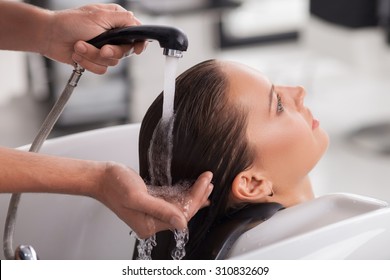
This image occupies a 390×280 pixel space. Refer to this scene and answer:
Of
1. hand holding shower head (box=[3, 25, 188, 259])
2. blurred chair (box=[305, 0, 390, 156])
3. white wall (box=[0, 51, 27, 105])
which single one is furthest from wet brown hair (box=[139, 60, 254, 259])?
white wall (box=[0, 51, 27, 105])

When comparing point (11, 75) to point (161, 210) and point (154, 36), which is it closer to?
point (154, 36)

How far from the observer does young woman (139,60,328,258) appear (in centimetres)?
146

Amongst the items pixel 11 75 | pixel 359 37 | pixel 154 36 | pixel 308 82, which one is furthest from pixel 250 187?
pixel 308 82

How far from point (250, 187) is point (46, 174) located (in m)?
0.41

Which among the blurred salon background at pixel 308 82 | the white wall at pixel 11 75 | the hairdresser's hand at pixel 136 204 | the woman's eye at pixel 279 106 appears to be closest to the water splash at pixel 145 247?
the hairdresser's hand at pixel 136 204

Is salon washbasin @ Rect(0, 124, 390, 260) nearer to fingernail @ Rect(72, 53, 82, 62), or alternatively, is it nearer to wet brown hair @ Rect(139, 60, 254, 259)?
wet brown hair @ Rect(139, 60, 254, 259)

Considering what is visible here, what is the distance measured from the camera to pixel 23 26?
1.68 metres

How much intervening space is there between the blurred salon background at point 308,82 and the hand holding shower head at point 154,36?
1.82 meters

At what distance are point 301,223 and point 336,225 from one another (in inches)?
5.8

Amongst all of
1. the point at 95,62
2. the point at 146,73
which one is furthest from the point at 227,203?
the point at 146,73

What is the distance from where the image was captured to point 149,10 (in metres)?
4.19

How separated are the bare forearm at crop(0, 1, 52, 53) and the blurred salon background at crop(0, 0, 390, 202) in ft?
5.77

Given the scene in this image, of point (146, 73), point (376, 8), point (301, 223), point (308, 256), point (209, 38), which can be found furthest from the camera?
point (209, 38)
